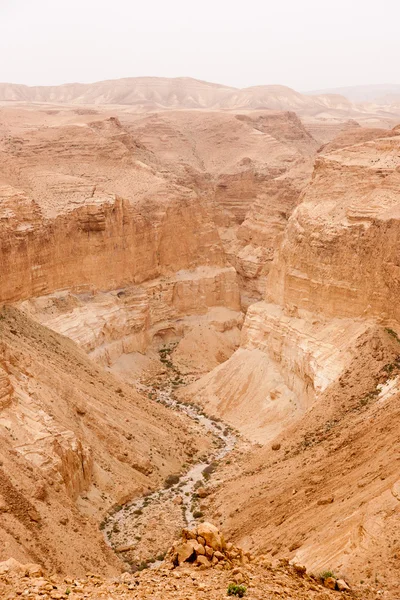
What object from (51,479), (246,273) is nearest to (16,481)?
(51,479)

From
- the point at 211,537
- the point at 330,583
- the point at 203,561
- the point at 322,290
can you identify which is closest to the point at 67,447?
the point at 211,537

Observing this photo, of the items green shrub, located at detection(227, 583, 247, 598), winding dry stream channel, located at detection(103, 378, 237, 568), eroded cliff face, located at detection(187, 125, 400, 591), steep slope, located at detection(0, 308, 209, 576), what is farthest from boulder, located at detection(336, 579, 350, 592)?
winding dry stream channel, located at detection(103, 378, 237, 568)

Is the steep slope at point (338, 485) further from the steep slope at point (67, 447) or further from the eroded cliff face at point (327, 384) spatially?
the steep slope at point (67, 447)

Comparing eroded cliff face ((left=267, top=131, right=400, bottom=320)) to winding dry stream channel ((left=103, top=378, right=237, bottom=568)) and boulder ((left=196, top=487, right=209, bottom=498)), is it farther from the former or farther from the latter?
boulder ((left=196, top=487, right=209, bottom=498))

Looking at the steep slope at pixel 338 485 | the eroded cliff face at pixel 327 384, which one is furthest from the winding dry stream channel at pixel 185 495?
the steep slope at pixel 338 485

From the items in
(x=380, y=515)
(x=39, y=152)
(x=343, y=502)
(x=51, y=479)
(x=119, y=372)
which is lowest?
(x=119, y=372)

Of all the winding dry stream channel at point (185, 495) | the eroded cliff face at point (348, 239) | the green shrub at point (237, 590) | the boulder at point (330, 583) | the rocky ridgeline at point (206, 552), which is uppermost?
the eroded cliff face at point (348, 239)

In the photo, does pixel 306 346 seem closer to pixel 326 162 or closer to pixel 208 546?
pixel 326 162
